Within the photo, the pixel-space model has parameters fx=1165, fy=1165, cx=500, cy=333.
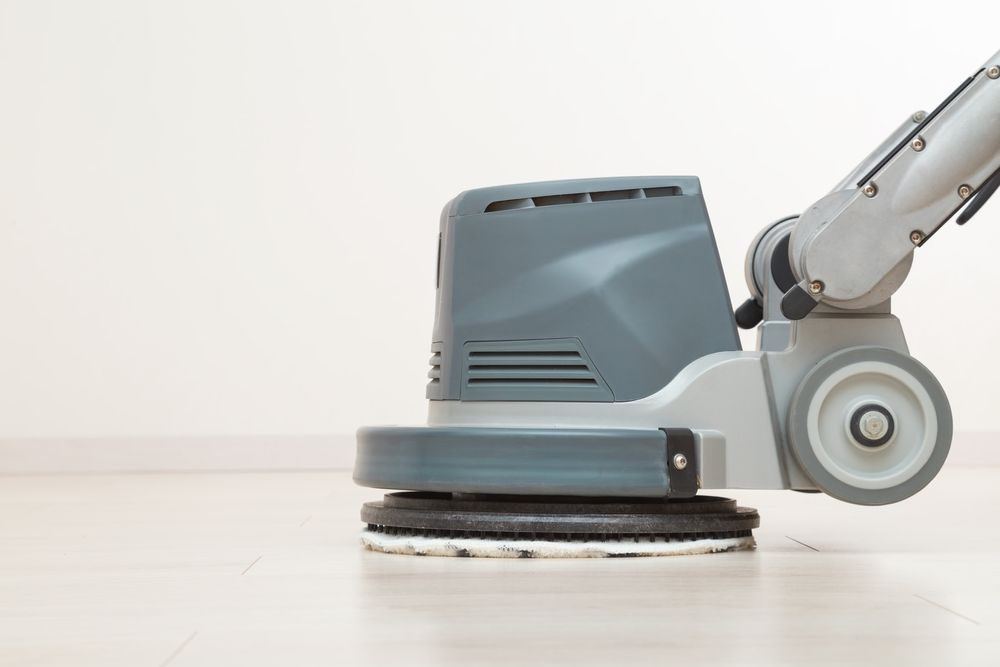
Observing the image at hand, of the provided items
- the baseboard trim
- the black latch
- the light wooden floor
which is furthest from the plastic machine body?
the baseboard trim

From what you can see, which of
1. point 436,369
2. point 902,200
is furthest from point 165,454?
point 902,200

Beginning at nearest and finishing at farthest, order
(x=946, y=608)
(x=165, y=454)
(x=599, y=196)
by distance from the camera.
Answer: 1. (x=946, y=608)
2. (x=599, y=196)
3. (x=165, y=454)

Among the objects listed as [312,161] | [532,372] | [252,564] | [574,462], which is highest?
[312,161]

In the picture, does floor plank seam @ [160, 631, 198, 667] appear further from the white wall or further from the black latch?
the white wall

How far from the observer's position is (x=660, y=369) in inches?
56.2

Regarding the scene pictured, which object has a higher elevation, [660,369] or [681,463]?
[660,369]

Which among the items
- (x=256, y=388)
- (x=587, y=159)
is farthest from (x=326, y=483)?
(x=587, y=159)

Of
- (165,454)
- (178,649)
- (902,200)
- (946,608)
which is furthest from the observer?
(165,454)

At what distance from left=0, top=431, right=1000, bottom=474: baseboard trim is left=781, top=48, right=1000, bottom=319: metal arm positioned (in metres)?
2.87

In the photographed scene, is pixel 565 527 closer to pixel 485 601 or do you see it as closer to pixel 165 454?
pixel 485 601

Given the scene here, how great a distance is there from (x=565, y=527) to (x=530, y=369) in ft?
0.66

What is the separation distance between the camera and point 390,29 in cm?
420

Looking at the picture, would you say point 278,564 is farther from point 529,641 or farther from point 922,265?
point 922,265

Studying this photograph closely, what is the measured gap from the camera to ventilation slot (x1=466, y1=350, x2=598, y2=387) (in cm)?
142
